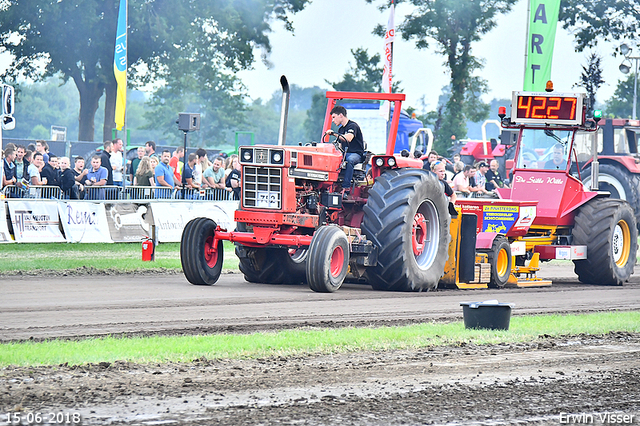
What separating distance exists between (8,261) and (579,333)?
9.65 meters

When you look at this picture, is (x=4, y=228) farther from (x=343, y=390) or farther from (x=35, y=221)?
(x=343, y=390)

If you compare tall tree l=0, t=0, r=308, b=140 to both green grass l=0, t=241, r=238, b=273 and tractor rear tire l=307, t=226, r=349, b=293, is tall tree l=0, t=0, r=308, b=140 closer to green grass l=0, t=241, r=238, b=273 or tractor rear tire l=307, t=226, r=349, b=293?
green grass l=0, t=241, r=238, b=273

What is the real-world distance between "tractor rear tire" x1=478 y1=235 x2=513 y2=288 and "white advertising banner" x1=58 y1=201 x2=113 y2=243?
7.67 meters

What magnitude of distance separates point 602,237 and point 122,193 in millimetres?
9382

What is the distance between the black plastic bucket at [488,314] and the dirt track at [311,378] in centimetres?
47

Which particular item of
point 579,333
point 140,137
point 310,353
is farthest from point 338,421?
point 140,137

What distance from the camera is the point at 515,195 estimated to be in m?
15.9

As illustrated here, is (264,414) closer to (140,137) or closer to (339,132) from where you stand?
(339,132)

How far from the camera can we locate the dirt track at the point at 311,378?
18.0 feet

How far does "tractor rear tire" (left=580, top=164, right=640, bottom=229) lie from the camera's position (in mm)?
25562

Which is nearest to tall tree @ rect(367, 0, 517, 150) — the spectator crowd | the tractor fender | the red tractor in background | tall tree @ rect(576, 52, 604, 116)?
tall tree @ rect(576, 52, 604, 116)

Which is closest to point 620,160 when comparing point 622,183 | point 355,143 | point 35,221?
point 622,183

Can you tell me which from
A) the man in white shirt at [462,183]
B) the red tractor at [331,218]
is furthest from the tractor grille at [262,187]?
the man in white shirt at [462,183]

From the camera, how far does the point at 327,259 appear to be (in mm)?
11773
